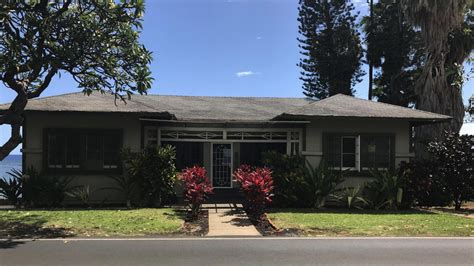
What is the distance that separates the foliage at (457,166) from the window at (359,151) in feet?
5.47

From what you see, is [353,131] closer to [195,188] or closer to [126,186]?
[195,188]

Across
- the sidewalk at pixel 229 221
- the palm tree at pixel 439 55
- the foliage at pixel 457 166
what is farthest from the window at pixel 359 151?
the palm tree at pixel 439 55

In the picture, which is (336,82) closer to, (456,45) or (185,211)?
(456,45)

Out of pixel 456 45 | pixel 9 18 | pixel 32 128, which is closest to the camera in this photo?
pixel 9 18

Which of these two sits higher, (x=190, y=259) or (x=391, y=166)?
(x=391, y=166)

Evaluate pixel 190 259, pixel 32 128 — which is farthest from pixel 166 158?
pixel 190 259

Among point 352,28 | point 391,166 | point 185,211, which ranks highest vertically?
point 352,28

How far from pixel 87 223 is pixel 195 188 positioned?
3022 mm

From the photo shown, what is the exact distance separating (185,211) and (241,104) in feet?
26.8

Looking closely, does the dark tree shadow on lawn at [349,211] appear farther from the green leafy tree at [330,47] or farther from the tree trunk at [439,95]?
the green leafy tree at [330,47]

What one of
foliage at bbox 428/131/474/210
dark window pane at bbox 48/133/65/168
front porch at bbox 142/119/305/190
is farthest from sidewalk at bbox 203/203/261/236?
foliage at bbox 428/131/474/210

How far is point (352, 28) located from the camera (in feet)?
126

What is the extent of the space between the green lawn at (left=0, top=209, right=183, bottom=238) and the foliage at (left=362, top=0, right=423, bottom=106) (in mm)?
26162

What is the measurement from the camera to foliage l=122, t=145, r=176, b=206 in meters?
15.5
